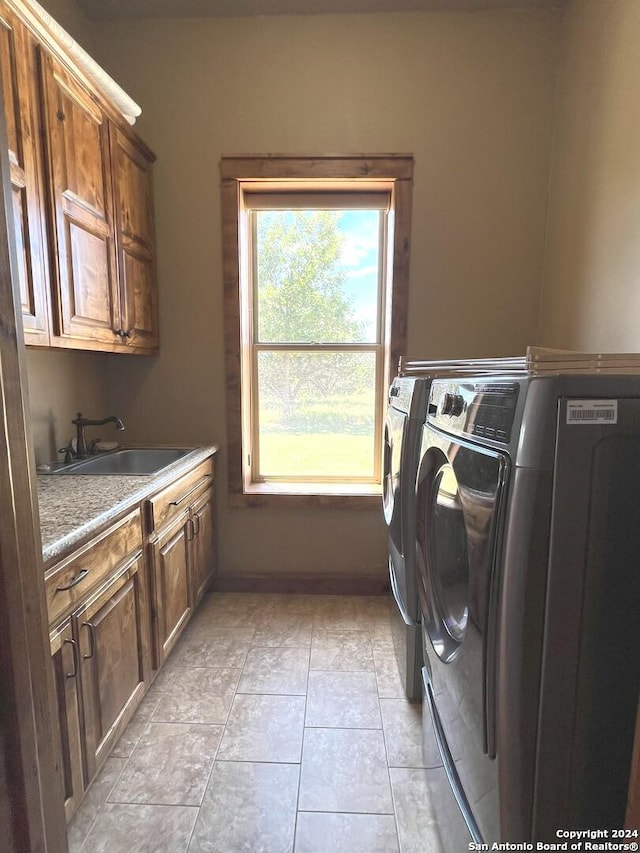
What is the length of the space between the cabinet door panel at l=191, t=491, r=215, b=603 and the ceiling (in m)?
2.55

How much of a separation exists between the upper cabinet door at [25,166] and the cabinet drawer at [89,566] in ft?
2.34

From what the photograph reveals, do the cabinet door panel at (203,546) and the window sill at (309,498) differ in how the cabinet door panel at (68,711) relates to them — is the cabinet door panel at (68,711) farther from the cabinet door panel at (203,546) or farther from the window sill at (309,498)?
the window sill at (309,498)

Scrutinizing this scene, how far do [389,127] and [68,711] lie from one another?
113 inches

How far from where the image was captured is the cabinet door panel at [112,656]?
1315mm

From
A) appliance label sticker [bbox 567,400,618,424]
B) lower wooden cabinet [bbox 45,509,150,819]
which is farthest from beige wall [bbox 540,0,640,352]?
lower wooden cabinet [bbox 45,509,150,819]

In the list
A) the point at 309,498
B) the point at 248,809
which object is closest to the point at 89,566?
the point at 248,809

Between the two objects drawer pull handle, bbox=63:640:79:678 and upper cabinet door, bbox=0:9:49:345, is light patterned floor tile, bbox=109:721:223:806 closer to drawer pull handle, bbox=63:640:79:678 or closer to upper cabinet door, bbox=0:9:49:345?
drawer pull handle, bbox=63:640:79:678

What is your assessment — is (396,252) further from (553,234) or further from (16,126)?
(16,126)

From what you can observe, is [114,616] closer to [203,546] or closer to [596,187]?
[203,546]

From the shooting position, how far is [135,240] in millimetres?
2184

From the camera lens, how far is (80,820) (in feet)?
4.39

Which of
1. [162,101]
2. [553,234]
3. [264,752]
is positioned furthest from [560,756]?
[162,101]

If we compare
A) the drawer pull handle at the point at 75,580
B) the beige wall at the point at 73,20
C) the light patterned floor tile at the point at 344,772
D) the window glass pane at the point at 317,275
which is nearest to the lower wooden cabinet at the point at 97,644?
the drawer pull handle at the point at 75,580

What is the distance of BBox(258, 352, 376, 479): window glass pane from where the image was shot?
263 centimetres
